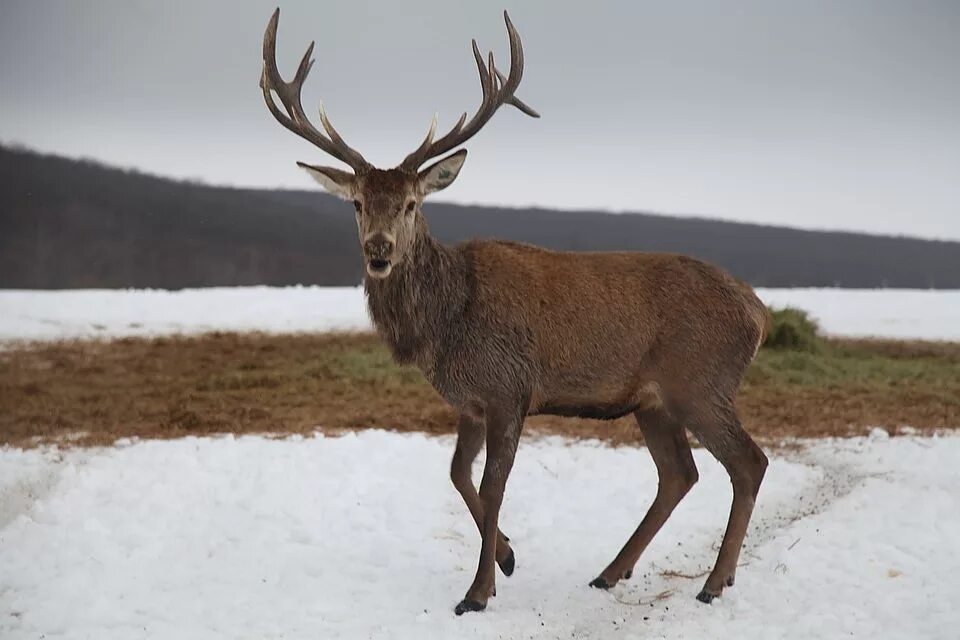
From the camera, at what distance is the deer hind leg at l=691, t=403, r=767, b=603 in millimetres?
5109

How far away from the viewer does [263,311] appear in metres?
13.9

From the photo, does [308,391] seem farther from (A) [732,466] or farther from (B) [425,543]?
(A) [732,466]

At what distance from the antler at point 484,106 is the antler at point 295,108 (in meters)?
0.32

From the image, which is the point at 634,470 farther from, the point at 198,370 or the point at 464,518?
the point at 198,370

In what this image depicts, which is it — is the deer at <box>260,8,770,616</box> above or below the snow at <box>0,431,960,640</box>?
above

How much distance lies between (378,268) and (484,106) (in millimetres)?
1288

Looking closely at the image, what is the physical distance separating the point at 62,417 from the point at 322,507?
11.4 feet

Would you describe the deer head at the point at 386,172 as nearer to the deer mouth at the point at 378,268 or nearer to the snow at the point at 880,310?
the deer mouth at the point at 378,268

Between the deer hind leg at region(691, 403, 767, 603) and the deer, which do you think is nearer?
the deer

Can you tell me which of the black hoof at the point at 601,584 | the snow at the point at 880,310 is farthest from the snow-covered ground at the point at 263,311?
the black hoof at the point at 601,584

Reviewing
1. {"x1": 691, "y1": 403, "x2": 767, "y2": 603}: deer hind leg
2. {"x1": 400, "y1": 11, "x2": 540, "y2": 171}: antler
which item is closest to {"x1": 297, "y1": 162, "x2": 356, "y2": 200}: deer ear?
{"x1": 400, "y1": 11, "x2": 540, "y2": 171}: antler

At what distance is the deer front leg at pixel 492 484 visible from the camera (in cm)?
495

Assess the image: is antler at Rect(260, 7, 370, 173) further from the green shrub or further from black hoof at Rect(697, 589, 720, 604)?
the green shrub

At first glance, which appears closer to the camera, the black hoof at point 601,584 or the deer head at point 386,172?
the deer head at point 386,172
